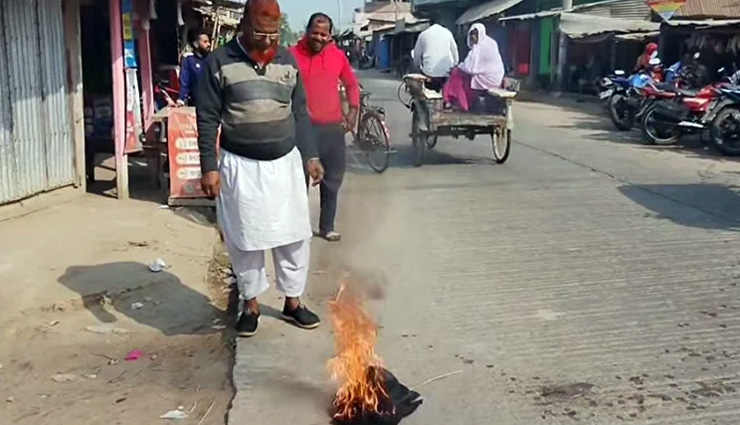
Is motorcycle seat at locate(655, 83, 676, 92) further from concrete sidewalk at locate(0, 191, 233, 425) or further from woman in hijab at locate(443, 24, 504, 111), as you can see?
concrete sidewalk at locate(0, 191, 233, 425)

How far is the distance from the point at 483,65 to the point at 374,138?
1.73 metres

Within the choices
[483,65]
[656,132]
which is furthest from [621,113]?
[483,65]

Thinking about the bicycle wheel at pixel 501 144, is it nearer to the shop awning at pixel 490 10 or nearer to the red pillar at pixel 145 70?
the red pillar at pixel 145 70

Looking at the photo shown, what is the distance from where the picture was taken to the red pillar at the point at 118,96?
862 centimetres

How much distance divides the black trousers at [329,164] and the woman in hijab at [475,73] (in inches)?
178

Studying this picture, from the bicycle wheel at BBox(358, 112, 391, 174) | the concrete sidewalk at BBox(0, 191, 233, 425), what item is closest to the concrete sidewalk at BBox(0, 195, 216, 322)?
the concrete sidewalk at BBox(0, 191, 233, 425)

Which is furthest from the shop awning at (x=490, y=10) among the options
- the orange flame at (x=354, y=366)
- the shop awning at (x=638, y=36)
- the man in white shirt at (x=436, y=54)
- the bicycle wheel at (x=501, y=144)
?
the orange flame at (x=354, y=366)

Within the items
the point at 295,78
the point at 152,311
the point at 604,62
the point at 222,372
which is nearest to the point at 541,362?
the point at 222,372

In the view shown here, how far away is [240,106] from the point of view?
4.82 m

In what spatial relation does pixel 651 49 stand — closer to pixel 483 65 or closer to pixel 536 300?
pixel 483 65

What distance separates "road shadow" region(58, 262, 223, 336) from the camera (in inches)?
216

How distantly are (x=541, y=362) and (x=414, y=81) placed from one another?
297 inches

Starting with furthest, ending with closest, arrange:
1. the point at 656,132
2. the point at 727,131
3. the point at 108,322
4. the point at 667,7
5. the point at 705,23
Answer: the point at 667,7
the point at 705,23
the point at 656,132
the point at 727,131
the point at 108,322

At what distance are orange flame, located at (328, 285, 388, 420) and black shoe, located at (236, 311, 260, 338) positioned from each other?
0.59 meters
